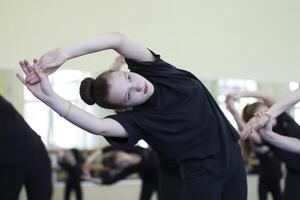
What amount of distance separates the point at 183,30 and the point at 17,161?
1.48m

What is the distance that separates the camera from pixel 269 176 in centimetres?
312

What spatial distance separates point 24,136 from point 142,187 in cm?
102

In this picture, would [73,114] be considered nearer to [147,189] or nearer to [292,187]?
[292,187]

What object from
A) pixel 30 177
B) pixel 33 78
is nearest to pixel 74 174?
pixel 30 177

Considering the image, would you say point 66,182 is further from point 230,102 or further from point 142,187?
point 230,102

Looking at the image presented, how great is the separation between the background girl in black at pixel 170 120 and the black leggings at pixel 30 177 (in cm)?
83

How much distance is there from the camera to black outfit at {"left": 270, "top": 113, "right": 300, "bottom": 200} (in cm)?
212

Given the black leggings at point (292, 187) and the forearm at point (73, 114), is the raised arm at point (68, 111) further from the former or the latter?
the black leggings at point (292, 187)

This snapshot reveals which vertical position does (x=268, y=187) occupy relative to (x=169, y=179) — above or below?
below

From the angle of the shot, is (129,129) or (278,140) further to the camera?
(278,140)

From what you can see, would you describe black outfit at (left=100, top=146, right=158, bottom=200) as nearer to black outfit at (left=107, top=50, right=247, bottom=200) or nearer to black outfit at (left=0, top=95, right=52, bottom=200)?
black outfit at (left=0, top=95, right=52, bottom=200)

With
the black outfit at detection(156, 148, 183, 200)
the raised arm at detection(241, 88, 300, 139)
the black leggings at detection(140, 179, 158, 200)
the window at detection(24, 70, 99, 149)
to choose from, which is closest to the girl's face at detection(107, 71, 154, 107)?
the black outfit at detection(156, 148, 183, 200)

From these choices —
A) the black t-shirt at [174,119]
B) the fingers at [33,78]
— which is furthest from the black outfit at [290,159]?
the fingers at [33,78]

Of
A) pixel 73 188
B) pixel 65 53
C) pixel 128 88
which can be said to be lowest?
pixel 73 188
